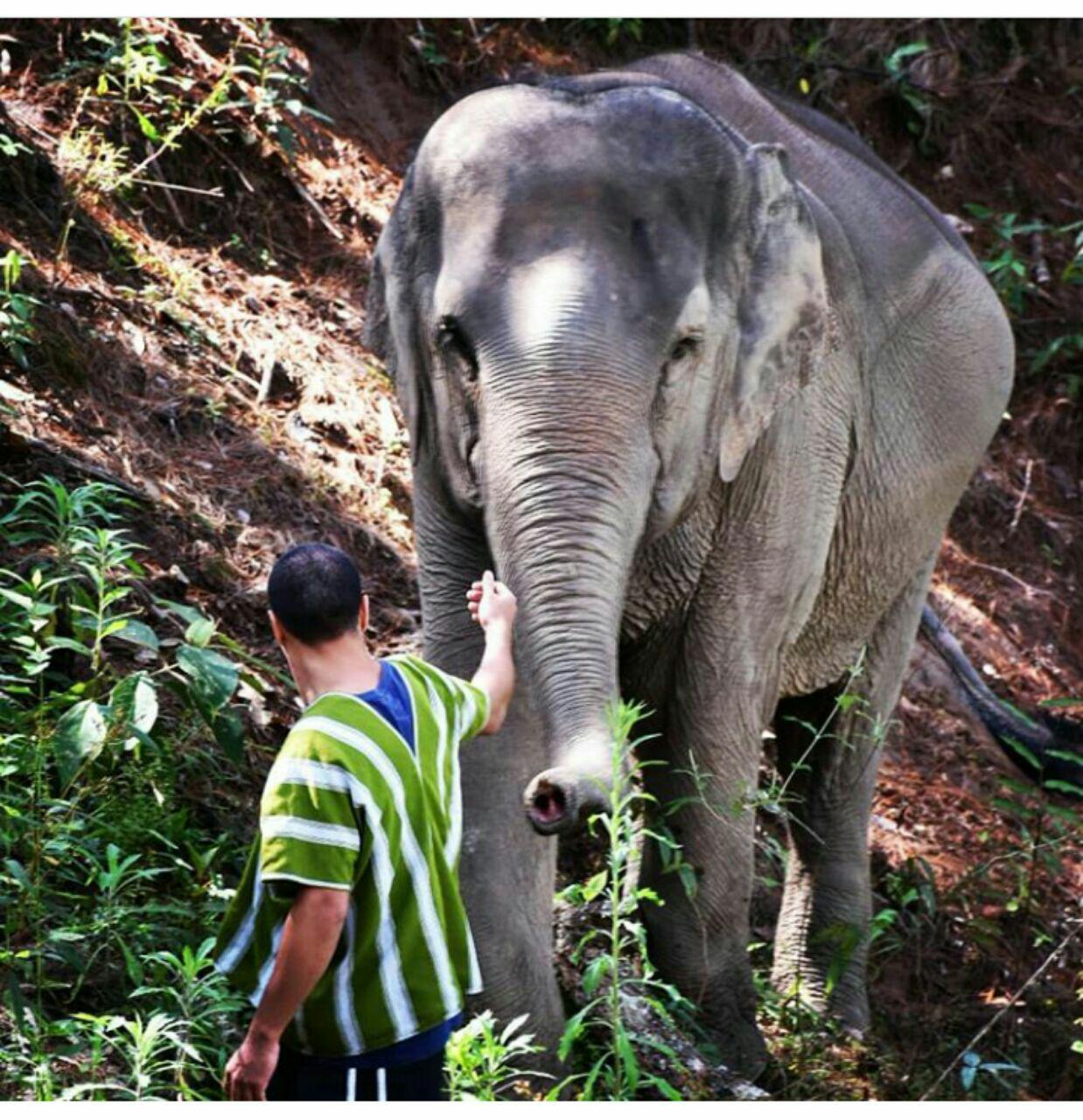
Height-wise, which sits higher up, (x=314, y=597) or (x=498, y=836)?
(x=314, y=597)

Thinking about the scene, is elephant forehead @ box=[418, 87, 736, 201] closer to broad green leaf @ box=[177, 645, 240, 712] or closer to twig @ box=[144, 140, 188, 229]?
broad green leaf @ box=[177, 645, 240, 712]

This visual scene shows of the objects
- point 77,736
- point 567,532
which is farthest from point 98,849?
point 567,532

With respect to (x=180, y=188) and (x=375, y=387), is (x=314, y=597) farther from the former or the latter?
(x=180, y=188)

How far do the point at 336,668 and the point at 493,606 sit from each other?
0.67 m

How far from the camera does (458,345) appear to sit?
5.29 m

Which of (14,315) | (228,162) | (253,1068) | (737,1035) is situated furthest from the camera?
(228,162)

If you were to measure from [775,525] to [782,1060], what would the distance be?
4.63 ft

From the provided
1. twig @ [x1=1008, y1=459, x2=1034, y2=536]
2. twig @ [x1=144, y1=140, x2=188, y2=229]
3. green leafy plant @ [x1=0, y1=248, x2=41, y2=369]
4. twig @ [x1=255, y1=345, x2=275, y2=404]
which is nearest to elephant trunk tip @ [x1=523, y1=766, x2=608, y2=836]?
green leafy plant @ [x1=0, y1=248, x2=41, y2=369]

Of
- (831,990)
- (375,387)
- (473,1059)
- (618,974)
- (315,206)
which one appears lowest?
(831,990)

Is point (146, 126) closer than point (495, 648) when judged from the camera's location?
No

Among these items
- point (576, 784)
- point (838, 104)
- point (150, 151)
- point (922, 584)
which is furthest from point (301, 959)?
point (838, 104)

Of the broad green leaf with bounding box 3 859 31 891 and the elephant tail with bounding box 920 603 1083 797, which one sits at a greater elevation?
the broad green leaf with bounding box 3 859 31 891

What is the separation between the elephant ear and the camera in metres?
5.58

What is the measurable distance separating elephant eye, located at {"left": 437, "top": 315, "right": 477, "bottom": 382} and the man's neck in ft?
4.89
